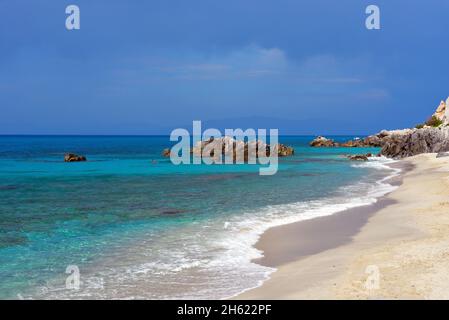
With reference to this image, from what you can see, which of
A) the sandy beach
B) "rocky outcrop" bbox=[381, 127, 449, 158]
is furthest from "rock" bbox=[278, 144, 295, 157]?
the sandy beach

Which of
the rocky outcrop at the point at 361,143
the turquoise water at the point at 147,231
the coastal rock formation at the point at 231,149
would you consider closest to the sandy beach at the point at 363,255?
the turquoise water at the point at 147,231

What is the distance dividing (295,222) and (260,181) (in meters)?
21.3

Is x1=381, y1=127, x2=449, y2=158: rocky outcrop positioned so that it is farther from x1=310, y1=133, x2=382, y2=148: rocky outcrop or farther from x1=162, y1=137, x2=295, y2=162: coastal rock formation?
x1=310, y1=133, x2=382, y2=148: rocky outcrop

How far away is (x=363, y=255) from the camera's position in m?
15.0

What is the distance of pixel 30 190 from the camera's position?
36438mm

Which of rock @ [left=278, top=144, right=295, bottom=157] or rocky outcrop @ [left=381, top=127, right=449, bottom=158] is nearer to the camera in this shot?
rocky outcrop @ [left=381, top=127, right=449, bottom=158]

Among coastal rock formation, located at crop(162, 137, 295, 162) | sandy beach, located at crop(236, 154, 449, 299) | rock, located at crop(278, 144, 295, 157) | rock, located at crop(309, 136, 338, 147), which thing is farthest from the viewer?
rock, located at crop(309, 136, 338, 147)

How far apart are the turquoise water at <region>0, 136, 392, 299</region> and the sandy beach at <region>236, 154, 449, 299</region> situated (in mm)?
1049

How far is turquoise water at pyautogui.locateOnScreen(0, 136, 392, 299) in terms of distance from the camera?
13.2 metres
